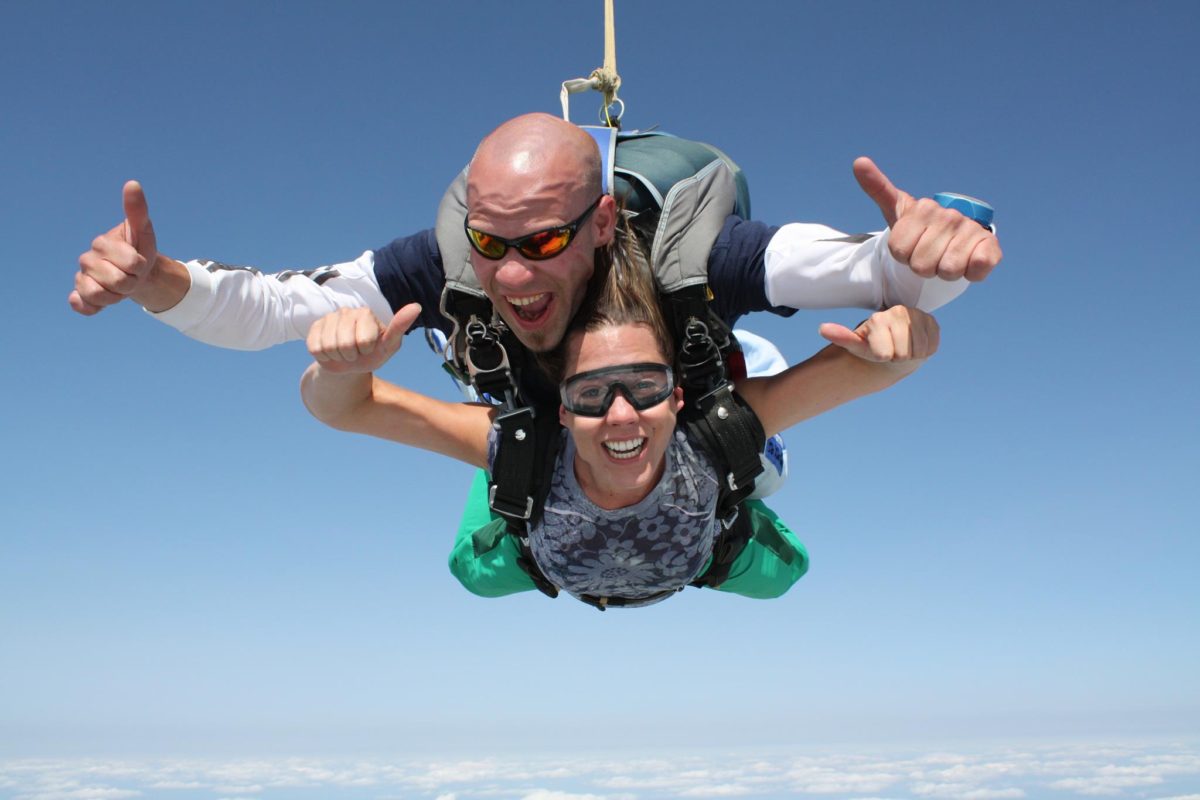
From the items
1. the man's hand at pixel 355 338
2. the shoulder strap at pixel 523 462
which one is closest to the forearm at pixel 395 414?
the shoulder strap at pixel 523 462

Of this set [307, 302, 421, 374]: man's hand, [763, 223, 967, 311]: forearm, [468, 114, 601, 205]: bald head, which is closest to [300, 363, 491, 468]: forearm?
[307, 302, 421, 374]: man's hand

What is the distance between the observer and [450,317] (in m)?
3.83

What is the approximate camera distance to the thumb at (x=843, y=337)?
11.0 feet

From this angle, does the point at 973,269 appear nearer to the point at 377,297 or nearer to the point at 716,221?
the point at 716,221

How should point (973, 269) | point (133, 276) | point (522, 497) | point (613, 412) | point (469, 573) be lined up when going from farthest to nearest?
point (469, 573) < point (522, 497) < point (613, 412) < point (133, 276) < point (973, 269)

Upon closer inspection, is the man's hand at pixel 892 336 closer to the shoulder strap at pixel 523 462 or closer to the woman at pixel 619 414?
the woman at pixel 619 414

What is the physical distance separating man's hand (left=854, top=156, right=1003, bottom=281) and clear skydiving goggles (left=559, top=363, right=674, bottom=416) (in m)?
0.90

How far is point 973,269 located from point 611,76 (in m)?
2.16

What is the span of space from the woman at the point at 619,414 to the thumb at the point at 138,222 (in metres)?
0.61

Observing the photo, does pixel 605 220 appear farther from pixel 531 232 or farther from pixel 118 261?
pixel 118 261

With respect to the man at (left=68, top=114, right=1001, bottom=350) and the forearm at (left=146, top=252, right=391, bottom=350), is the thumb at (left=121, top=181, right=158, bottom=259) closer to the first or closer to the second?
the man at (left=68, top=114, right=1001, bottom=350)

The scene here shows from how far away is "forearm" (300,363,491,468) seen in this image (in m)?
3.77

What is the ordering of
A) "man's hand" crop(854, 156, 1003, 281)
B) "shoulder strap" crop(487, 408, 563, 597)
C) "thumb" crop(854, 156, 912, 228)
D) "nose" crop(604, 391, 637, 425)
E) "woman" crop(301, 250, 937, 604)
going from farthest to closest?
1. "shoulder strap" crop(487, 408, 563, 597)
2. "nose" crop(604, 391, 637, 425)
3. "woman" crop(301, 250, 937, 604)
4. "thumb" crop(854, 156, 912, 228)
5. "man's hand" crop(854, 156, 1003, 281)

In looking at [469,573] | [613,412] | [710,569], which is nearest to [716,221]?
[613,412]
